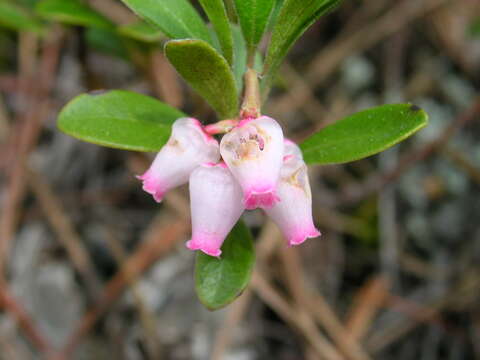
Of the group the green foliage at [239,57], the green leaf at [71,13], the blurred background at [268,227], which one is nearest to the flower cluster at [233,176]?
the green foliage at [239,57]

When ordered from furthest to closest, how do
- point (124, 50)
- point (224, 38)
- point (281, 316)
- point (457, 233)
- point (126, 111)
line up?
point (457, 233) < point (281, 316) < point (124, 50) < point (126, 111) < point (224, 38)

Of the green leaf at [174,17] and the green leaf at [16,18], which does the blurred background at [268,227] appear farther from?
the green leaf at [174,17]

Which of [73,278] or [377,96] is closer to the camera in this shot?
[73,278]

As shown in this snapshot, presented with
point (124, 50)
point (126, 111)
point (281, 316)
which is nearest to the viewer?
point (126, 111)

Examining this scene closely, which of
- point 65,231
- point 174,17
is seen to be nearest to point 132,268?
point 65,231

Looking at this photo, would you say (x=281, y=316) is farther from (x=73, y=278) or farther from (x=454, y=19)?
(x=454, y=19)

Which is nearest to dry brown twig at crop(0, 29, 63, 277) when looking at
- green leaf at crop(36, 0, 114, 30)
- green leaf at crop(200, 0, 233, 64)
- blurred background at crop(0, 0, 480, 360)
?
blurred background at crop(0, 0, 480, 360)

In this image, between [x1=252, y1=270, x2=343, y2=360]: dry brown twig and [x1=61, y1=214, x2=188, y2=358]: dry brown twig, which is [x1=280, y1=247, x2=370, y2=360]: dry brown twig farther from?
[x1=61, y1=214, x2=188, y2=358]: dry brown twig

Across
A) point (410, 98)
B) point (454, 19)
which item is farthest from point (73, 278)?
point (454, 19)
